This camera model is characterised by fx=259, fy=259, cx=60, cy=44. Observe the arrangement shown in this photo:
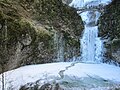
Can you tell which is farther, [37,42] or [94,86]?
[37,42]

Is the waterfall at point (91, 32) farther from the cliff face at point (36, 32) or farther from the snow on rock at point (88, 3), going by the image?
the cliff face at point (36, 32)

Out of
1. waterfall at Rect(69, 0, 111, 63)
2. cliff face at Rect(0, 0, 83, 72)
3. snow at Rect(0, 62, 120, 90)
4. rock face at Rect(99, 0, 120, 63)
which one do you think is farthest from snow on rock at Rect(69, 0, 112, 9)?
snow at Rect(0, 62, 120, 90)

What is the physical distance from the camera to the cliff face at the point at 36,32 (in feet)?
28.4

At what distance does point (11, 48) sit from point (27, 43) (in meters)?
0.75

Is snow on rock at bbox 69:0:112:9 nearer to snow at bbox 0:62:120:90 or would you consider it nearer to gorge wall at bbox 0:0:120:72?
gorge wall at bbox 0:0:120:72

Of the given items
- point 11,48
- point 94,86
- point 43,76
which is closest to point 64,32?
point 11,48

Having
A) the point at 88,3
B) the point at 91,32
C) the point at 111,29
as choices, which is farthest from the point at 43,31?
the point at 88,3

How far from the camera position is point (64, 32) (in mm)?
10992

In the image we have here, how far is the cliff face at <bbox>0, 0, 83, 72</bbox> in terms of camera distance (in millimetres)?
8664

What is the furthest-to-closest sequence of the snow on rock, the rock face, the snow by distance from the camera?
the snow on rock < the rock face < the snow

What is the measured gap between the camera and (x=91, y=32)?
442 inches

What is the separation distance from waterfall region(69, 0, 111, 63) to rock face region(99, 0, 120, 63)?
0.93ft

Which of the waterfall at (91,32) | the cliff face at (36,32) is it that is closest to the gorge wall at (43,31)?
the cliff face at (36,32)

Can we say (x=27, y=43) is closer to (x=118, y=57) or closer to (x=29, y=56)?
(x=29, y=56)
